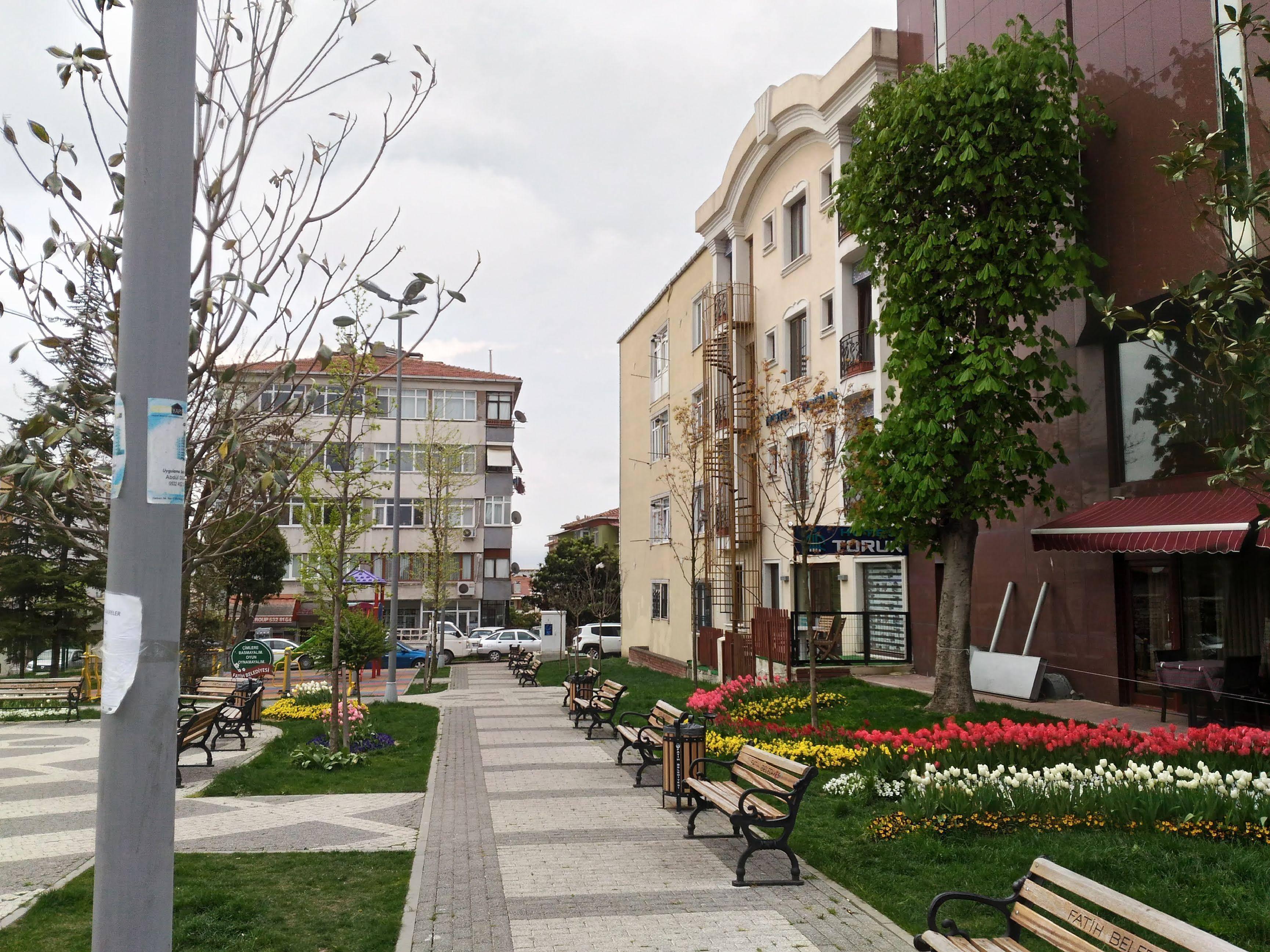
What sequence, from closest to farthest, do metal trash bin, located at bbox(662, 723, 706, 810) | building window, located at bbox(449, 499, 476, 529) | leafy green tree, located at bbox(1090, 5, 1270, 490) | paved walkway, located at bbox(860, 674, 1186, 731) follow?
leafy green tree, located at bbox(1090, 5, 1270, 490), metal trash bin, located at bbox(662, 723, 706, 810), paved walkway, located at bbox(860, 674, 1186, 731), building window, located at bbox(449, 499, 476, 529)

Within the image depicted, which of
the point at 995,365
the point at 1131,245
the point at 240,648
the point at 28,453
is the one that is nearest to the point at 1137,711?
the point at 995,365

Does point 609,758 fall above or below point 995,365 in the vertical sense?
below

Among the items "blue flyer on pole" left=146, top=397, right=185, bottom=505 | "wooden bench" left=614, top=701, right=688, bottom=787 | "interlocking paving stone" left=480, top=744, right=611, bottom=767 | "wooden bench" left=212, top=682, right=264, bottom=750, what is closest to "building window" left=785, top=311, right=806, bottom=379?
"interlocking paving stone" left=480, top=744, right=611, bottom=767

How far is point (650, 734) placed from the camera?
1326 cm

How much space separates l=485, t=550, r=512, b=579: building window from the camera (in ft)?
201

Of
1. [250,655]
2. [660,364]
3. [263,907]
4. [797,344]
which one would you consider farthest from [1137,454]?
[660,364]

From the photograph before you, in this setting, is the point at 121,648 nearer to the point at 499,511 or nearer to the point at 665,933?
the point at 665,933

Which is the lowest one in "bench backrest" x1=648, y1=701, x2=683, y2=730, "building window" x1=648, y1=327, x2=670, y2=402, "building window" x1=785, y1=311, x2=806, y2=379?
"bench backrest" x1=648, y1=701, x2=683, y2=730

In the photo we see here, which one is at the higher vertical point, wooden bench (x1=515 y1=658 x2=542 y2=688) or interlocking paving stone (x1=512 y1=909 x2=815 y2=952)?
interlocking paving stone (x1=512 y1=909 x2=815 y2=952)

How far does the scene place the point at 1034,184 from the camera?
1453 centimetres

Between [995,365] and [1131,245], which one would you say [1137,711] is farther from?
[1131,245]

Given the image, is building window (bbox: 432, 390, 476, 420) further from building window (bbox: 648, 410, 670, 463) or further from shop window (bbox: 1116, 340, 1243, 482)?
shop window (bbox: 1116, 340, 1243, 482)

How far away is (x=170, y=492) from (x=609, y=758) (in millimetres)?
12466

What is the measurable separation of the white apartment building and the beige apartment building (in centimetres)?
2220
